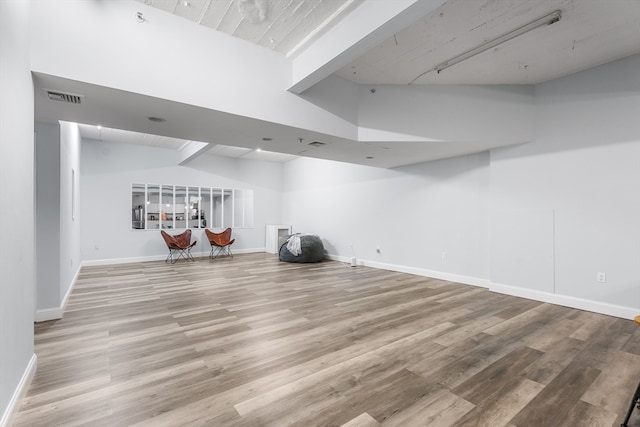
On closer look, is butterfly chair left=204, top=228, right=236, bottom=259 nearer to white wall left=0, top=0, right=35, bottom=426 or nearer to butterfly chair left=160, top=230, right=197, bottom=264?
butterfly chair left=160, top=230, right=197, bottom=264

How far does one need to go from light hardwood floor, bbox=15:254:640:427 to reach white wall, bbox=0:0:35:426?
0.26 m

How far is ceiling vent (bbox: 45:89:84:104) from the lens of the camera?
8.49ft

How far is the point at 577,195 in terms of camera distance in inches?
152

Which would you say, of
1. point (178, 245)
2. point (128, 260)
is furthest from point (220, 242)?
point (128, 260)

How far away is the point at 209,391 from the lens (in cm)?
199

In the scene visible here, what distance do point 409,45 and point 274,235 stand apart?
6.92 m

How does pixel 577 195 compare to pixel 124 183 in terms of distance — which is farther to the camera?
pixel 124 183

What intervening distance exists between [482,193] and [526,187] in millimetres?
688

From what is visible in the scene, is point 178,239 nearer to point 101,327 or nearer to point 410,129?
point 101,327

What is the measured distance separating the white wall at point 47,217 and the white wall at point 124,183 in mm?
4098

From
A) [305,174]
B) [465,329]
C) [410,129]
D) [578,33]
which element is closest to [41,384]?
[465,329]

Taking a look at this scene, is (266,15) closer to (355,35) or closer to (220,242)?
(355,35)

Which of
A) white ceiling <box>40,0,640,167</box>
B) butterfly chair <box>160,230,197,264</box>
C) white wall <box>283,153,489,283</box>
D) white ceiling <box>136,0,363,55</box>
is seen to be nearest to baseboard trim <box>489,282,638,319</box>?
white wall <box>283,153,489,283</box>

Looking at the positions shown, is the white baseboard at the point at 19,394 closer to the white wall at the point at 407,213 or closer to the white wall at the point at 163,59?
the white wall at the point at 163,59
